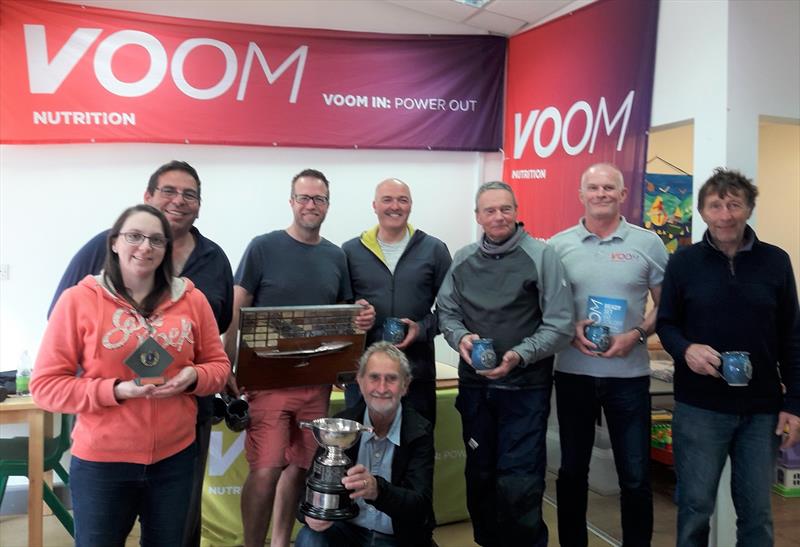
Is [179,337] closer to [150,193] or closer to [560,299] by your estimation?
[150,193]

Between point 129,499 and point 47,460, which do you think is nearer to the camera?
point 129,499

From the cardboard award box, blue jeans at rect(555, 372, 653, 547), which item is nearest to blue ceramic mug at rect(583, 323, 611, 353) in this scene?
blue jeans at rect(555, 372, 653, 547)

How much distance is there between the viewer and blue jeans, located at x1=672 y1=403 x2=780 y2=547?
199 cm

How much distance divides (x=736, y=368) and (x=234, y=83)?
3.39 m

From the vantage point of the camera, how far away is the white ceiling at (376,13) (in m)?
3.89

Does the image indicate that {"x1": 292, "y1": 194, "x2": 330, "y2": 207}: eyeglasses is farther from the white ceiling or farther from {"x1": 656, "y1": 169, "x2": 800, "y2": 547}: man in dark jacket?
the white ceiling

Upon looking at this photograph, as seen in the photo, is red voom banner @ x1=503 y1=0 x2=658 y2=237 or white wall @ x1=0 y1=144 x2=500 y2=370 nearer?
red voom banner @ x1=503 y1=0 x2=658 y2=237

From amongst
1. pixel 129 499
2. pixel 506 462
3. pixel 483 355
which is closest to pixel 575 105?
pixel 483 355

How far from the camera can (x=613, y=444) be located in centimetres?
228

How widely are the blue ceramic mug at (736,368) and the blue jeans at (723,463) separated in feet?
0.69

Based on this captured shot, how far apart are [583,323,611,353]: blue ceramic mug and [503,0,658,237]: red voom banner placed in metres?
Answer: 1.42

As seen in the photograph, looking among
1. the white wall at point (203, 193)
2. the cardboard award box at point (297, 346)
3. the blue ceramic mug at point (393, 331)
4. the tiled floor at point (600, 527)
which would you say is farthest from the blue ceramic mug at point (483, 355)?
the white wall at point (203, 193)

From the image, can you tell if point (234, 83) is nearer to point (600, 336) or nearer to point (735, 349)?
point (600, 336)

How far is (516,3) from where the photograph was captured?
3912 mm
